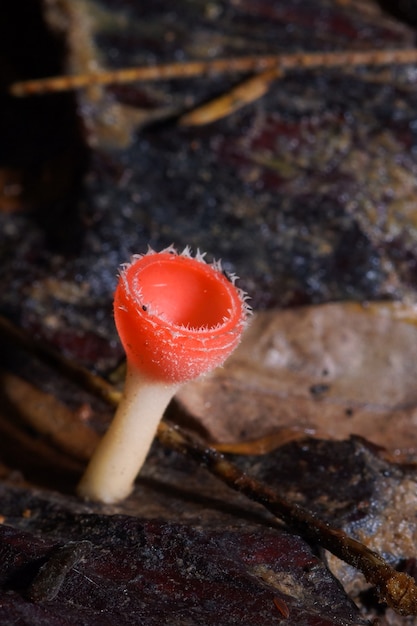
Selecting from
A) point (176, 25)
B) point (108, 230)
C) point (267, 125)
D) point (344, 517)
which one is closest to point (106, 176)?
point (108, 230)

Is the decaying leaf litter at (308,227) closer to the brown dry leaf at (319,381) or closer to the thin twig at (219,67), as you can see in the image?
the brown dry leaf at (319,381)

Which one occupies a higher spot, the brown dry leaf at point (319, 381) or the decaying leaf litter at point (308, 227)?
the decaying leaf litter at point (308, 227)

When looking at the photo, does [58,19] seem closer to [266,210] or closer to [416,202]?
[266,210]

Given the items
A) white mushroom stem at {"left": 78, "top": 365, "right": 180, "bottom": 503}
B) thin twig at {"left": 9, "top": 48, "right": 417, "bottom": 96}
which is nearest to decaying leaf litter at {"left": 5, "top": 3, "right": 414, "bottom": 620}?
thin twig at {"left": 9, "top": 48, "right": 417, "bottom": 96}

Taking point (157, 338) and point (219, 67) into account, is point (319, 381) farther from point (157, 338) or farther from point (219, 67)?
point (219, 67)

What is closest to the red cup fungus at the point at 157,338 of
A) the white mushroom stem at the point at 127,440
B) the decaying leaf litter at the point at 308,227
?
the white mushroom stem at the point at 127,440
